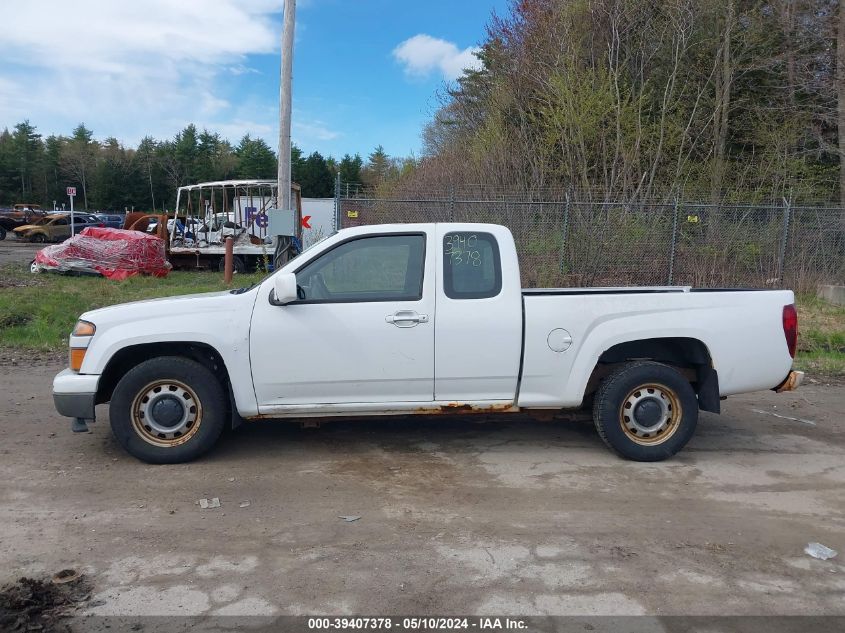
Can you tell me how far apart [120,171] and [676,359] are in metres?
66.1

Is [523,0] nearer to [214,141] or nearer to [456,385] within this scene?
[456,385]

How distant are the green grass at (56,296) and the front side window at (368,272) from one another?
617 cm

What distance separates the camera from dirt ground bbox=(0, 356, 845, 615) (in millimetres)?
3439

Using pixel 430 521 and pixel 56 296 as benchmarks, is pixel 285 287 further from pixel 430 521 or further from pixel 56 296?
pixel 56 296

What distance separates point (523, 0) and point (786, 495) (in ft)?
60.4

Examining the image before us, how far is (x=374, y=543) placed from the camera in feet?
13.1

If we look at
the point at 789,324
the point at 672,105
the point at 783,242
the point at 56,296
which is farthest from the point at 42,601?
the point at 672,105

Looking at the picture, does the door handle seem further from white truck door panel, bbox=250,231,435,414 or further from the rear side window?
the rear side window

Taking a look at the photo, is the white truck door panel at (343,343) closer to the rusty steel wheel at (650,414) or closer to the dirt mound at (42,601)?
the rusty steel wheel at (650,414)

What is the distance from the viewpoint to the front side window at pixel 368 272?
5191 mm

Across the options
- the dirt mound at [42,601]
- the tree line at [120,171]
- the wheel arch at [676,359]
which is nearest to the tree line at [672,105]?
the wheel arch at [676,359]

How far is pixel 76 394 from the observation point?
5.02 m

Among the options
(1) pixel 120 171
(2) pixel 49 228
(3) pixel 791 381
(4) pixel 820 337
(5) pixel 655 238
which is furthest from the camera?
(1) pixel 120 171

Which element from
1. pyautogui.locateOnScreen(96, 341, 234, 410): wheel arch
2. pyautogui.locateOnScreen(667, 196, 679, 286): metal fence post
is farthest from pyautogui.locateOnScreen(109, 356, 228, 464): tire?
pyautogui.locateOnScreen(667, 196, 679, 286): metal fence post
